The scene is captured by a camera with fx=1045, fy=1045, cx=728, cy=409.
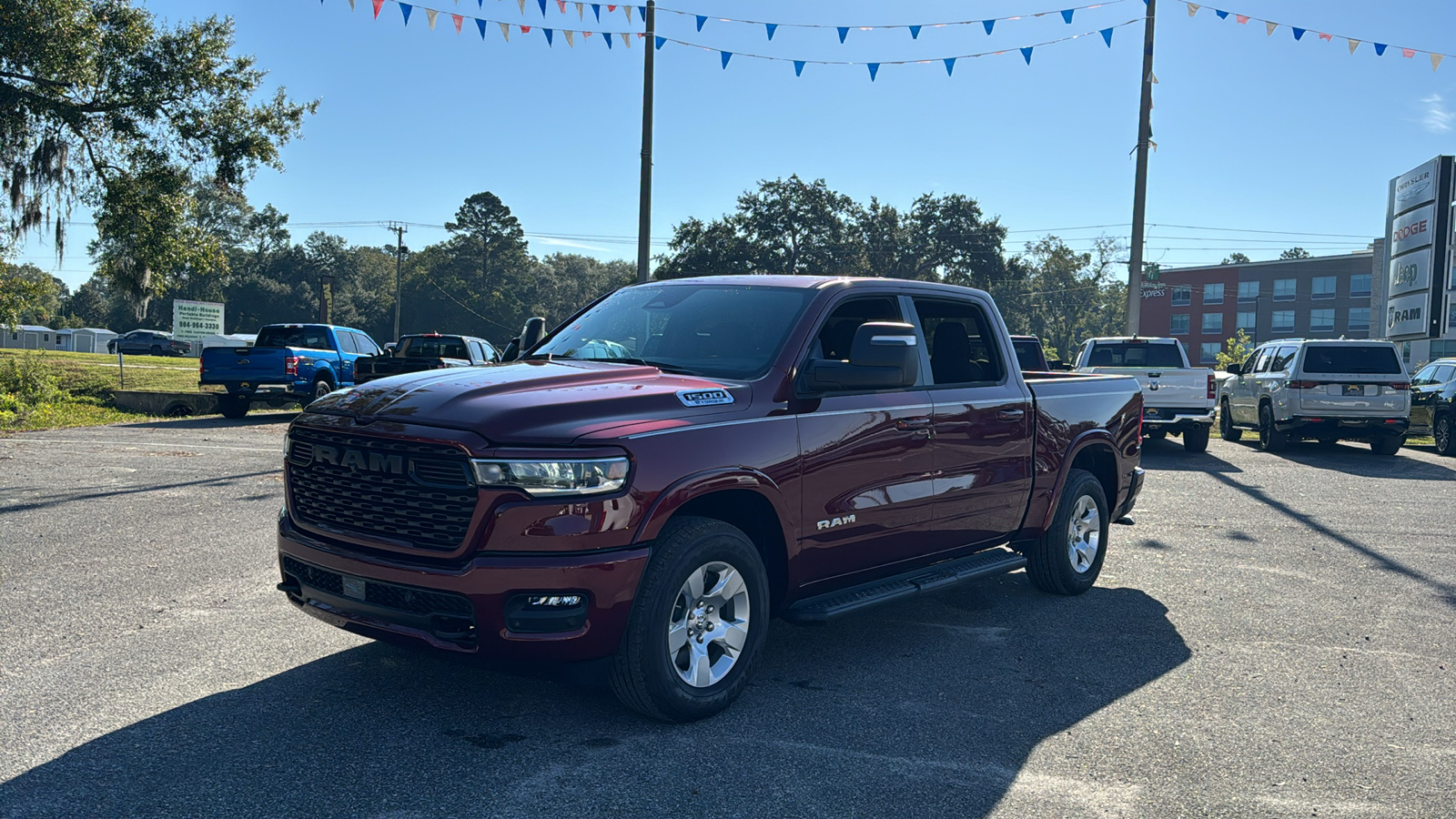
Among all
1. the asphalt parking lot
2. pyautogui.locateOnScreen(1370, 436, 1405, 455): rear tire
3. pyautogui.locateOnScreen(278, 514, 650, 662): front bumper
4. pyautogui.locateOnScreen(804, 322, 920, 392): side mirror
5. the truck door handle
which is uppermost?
pyautogui.locateOnScreen(804, 322, 920, 392): side mirror

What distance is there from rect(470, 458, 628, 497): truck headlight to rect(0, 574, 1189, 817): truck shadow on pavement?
0.73 meters

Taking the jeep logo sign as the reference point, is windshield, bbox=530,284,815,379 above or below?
above

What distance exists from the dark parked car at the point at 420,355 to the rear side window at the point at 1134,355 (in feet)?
35.3

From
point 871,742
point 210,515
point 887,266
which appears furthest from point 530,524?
point 887,266

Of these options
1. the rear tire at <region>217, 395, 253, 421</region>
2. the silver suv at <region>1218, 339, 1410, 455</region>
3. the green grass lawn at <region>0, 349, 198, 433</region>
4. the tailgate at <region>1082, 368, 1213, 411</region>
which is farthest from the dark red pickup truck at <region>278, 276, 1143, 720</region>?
the rear tire at <region>217, 395, 253, 421</region>

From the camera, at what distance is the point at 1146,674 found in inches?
201

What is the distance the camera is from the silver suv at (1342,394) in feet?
54.7

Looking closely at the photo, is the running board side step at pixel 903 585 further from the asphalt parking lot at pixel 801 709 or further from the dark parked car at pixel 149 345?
the dark parked car at pixel 149 345

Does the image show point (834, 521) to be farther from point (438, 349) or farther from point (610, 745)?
point (438, 349)

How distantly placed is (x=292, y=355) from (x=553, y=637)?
61.4ft

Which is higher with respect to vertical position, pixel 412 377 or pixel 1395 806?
pixel 412 377

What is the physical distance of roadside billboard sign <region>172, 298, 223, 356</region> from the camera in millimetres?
52062

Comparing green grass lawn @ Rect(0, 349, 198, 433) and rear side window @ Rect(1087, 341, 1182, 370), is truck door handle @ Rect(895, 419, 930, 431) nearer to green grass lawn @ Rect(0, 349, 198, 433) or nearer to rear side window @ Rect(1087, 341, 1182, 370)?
rear side window @ Rect(1087, 341, 1182, 370)

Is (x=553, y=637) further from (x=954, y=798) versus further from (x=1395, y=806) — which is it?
(x=1395, y=806)
